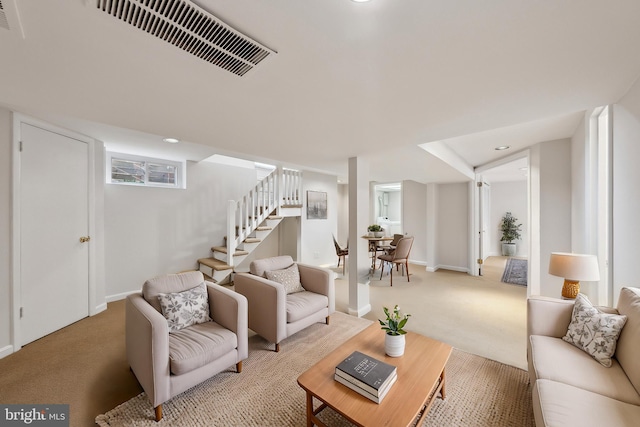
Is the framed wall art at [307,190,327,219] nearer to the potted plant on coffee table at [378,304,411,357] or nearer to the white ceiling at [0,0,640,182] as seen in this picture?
the white ceiling at [0,0,640,182]

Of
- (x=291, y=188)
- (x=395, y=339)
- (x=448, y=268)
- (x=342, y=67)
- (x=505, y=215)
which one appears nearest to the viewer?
(x=342, y=67)

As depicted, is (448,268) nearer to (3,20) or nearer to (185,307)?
(185,307)

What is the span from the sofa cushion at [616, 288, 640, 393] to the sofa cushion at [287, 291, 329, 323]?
2.29 metres

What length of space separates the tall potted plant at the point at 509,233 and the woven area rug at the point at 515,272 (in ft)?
1.60

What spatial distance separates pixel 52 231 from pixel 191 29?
3.16 meters

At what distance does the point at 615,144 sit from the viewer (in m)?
1.89

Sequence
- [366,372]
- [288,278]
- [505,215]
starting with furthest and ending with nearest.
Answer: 1. [505,215]
2. [288,278]
3. [366,372]

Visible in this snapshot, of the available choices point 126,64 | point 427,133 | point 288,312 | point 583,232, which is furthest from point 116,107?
point 583,232

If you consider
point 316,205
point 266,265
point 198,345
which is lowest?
point 198,345

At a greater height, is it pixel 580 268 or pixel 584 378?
pixel 580 268

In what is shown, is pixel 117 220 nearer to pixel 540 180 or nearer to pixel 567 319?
pixel 567 319

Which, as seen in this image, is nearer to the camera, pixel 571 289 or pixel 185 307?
pixel 185 307

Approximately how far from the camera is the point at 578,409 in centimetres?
122

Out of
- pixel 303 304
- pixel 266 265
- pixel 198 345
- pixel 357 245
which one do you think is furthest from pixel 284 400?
pixel 357 245
